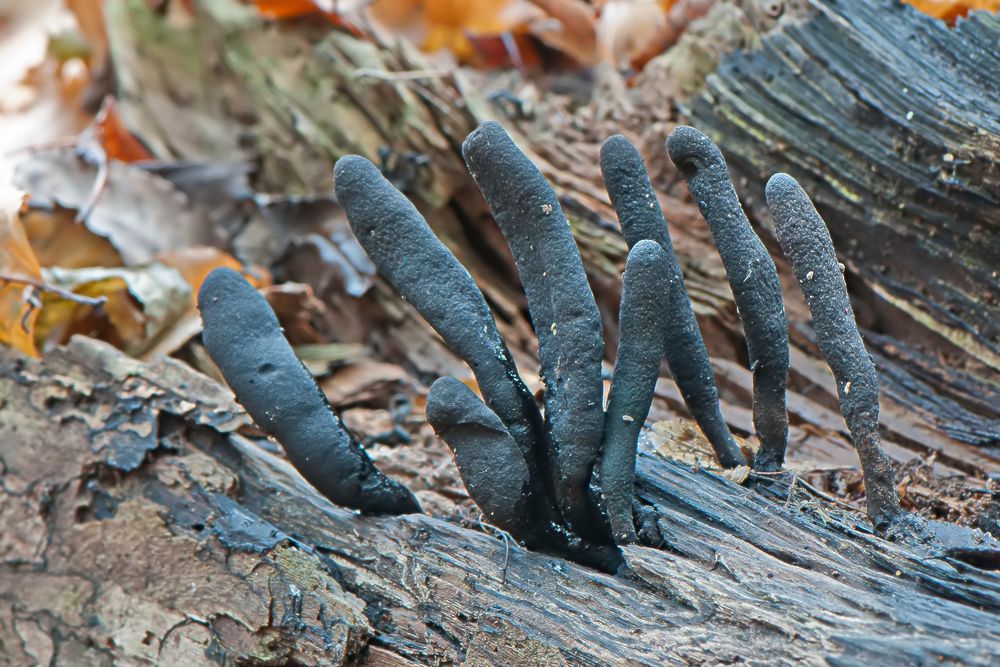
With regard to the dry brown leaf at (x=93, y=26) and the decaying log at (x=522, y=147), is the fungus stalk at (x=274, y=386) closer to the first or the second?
the decaying log at (x=522, y=147)

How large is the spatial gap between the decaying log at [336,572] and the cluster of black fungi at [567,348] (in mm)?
89

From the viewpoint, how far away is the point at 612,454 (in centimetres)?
129

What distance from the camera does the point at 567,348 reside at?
125 centimetres

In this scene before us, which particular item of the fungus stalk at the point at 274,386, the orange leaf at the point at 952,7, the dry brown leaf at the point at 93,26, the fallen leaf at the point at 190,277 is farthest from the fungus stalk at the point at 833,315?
the dry brown leaf at the point at 93,26

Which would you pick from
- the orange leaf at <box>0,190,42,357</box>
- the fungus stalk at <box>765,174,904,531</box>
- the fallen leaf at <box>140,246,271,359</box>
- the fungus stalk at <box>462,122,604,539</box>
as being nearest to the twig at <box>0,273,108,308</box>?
the orange leaf at <box>0,190,42,357</box>

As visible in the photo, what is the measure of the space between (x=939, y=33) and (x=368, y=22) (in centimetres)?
162

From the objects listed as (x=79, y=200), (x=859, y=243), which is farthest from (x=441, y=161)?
(x=859, y=243)

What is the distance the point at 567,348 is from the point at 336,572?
519 millimetres

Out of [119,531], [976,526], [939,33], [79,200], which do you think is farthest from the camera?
[79,200]

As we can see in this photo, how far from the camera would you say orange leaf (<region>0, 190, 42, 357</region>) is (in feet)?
6.43

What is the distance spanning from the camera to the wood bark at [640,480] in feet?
4.01

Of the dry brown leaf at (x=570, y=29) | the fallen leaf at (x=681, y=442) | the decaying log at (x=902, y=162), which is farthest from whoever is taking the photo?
the dry brown leaf at (x=570, y=29)

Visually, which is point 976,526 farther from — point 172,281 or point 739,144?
point 172,281

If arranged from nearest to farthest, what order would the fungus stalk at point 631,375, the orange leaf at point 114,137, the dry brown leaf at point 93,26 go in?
the fungus stalk at point 631,375 < the orange leaf at point 114,137 < the dry brown leaf at point 93,26
